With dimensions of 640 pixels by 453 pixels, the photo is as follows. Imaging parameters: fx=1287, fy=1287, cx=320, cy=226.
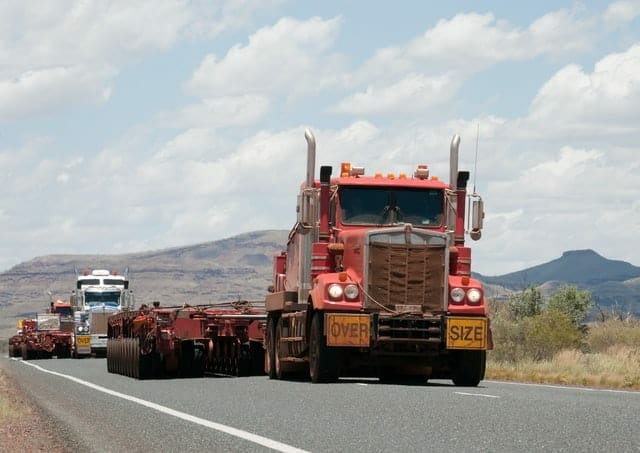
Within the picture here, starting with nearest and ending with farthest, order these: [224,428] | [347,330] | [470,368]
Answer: [224,428], [347,330], [470,368]

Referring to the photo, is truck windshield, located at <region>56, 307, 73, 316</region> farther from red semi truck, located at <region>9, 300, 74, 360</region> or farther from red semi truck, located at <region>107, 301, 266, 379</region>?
red semi truck, located at <region>107, 301, 266, 379</region>

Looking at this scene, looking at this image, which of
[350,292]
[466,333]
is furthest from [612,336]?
[350,292]

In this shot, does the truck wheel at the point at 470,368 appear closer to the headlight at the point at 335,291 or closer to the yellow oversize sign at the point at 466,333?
the yellow oversize sign at the point at 466,333

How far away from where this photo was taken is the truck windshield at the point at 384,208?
22812mm

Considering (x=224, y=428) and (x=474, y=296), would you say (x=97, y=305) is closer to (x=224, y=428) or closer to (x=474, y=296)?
(x=474, y=296)

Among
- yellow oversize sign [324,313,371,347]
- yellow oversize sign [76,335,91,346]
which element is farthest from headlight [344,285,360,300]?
yellow oversize sign [76,335,91,346]

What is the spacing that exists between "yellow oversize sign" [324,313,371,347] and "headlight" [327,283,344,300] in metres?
0.41

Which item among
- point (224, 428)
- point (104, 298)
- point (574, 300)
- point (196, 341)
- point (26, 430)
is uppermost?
point (574, 300)

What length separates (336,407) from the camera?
15.6m

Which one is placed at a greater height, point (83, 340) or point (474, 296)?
point (474, 296)

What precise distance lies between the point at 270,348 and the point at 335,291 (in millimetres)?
4551

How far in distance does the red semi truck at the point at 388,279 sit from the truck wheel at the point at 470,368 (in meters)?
0.02

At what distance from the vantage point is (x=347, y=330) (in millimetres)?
21422

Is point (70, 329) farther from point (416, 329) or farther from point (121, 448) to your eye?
point (121, 448)
